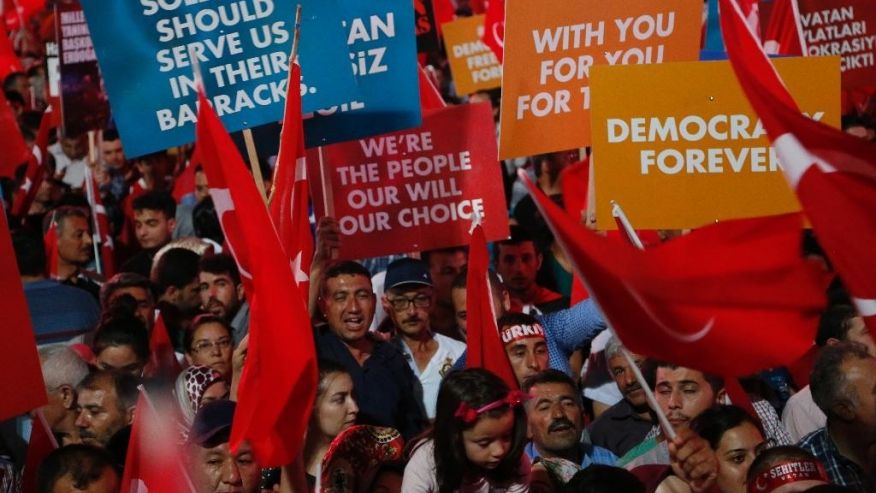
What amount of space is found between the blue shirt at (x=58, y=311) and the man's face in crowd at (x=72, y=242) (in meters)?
0.97

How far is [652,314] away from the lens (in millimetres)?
5266

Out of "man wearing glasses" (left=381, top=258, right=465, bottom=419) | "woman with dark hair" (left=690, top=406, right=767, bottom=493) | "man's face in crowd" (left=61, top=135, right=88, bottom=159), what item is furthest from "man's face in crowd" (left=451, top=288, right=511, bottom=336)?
"man's face in crowd" (left=61, top=135, right=88, bottom=159)

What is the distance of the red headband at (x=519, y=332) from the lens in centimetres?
784

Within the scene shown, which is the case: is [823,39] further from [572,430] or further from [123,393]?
[123,393]

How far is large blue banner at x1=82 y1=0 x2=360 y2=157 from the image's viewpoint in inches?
307

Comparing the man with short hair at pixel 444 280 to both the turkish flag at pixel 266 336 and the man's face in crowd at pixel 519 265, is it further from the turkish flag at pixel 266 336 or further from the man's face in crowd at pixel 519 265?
the turkish flag at pixel 266 336

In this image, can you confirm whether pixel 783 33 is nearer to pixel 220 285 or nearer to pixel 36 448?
pixel 220 285

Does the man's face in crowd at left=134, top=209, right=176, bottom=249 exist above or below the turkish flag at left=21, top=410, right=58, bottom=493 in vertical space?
above

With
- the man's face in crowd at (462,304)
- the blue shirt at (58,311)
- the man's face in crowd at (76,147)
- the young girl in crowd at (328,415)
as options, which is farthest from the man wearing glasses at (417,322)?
the man's face in crowd at (76,147)

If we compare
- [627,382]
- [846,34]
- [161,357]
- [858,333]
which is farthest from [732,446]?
[846,34]

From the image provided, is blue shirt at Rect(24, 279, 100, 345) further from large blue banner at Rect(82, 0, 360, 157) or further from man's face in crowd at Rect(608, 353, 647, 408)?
man's face in crowd at Rect(608, 353, 647, 408)

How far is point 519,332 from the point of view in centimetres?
786

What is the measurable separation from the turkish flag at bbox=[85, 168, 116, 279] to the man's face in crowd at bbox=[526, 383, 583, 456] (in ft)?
16.1

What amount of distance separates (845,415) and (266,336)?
233 cm
